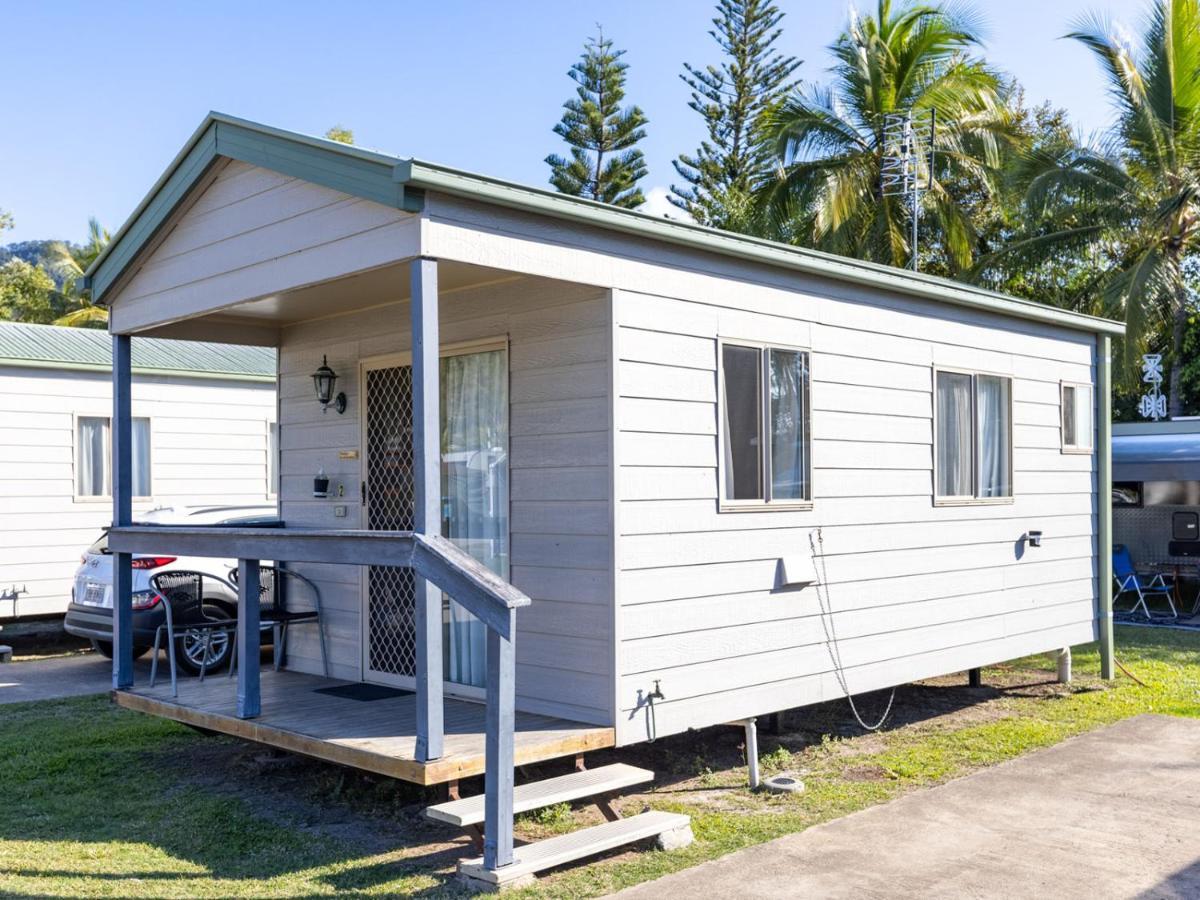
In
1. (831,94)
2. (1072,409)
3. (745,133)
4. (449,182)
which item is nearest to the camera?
(449,182)

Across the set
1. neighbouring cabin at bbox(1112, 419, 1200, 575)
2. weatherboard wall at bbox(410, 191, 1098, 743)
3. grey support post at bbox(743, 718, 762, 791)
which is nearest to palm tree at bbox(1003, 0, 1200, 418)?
neighbouring cabin at bbox(1112, 419, 1200, 575)

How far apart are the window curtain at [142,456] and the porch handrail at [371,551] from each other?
5.59 metres

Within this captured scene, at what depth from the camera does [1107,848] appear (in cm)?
506

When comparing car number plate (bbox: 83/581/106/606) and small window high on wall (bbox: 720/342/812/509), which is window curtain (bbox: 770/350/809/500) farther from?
car number plate (bbox: 83/581/106/606)

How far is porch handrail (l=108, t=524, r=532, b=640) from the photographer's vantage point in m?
4.40

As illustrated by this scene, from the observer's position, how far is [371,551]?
4.89 m

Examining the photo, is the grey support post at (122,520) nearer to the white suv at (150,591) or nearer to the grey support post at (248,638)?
the grey support post at (248,638)

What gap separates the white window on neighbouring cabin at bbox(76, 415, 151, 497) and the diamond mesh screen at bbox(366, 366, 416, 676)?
5451 millimetres

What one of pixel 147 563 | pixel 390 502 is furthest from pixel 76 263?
pixel 390 502

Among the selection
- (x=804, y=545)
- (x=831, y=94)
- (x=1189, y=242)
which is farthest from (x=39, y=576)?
(x=1189, y=242)

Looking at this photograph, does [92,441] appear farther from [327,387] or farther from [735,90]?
[735,90]

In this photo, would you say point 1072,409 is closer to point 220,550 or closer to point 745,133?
point 220,550

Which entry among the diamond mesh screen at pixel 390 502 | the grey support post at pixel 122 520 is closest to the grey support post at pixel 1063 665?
the diamond mesh screen at pixel 390 502

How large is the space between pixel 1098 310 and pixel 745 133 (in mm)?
9836
